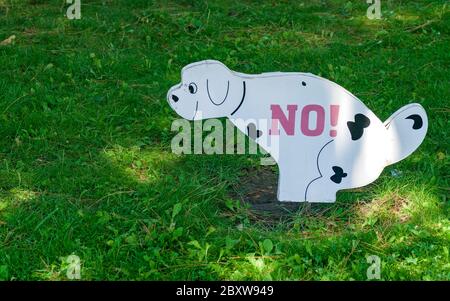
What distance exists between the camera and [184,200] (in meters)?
→ 3.73

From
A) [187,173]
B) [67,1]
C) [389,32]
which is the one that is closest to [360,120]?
[187,173]

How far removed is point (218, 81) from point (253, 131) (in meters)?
0.30

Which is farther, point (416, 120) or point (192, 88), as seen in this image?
point (192, 88)

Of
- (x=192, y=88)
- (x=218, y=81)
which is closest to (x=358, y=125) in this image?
(x=218, y=81)

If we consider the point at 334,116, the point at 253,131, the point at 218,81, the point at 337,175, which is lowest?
the point at 337,175

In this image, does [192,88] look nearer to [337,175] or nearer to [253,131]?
[253,131]

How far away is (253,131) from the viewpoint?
360 cm

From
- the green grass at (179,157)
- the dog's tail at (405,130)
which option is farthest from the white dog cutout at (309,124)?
the green grass at (179,157)

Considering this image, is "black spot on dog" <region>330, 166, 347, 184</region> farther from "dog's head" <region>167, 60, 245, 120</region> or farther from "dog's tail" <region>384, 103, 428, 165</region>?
"dog's head" <region>167, 60, 245, 120</region>

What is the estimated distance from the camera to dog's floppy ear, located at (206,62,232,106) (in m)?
3.59

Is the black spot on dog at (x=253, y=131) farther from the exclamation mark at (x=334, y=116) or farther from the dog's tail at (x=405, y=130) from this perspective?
the dog's tail at (x=405, y=130)

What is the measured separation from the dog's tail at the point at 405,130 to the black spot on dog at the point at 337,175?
0.23m

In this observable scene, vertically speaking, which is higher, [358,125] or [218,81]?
[218,81]

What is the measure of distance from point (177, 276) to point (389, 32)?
353cm
